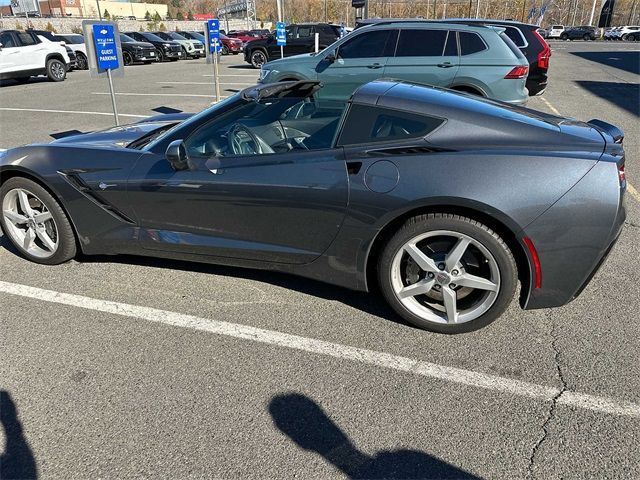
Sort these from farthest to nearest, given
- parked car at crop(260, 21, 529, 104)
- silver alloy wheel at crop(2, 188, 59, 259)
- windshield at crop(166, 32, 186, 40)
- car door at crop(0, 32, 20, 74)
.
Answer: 1. windshield at crop(166, 32, 186, 40)
2. car door at crop(0, 32, 20, 74)
3. parked car at crop(260, 21, 529, 104)
4. silver alloy wheel at crop(2, 188, 59, 259)

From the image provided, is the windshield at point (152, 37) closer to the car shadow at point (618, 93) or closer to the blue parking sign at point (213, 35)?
the blue parking sign at point (213, 35)

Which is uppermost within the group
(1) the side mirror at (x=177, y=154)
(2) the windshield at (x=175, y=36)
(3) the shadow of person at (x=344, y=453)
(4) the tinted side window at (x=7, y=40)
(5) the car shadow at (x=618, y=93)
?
(2) the windshield at (x=175, y=36)

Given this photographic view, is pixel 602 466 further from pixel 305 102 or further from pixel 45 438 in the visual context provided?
pixel 305 102

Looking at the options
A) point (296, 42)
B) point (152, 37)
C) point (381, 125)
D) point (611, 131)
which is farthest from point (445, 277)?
point (152, 37)

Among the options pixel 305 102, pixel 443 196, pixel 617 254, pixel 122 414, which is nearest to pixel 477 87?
pixel 617 254

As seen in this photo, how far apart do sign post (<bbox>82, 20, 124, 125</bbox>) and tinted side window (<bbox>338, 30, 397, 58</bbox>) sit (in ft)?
11.8

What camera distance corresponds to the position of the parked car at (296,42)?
18578 millimetres

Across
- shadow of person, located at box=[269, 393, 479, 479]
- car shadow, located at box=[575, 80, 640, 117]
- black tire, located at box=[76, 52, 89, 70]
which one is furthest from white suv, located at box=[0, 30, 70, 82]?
shadow of person, located at box=[269, 393, 479, 479]

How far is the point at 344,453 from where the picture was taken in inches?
79.2

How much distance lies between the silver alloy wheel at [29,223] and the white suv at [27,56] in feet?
47.7

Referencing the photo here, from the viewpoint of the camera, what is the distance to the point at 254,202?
2885mm

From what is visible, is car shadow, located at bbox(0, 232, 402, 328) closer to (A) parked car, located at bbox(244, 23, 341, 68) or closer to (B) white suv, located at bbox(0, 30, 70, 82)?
(B) white suv, located at bbox(0, 30, 70, 82)

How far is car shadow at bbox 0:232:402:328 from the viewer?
310 cm

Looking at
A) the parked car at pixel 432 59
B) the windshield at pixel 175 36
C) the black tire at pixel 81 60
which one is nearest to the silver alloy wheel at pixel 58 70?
the black tire at pixel 81 60
